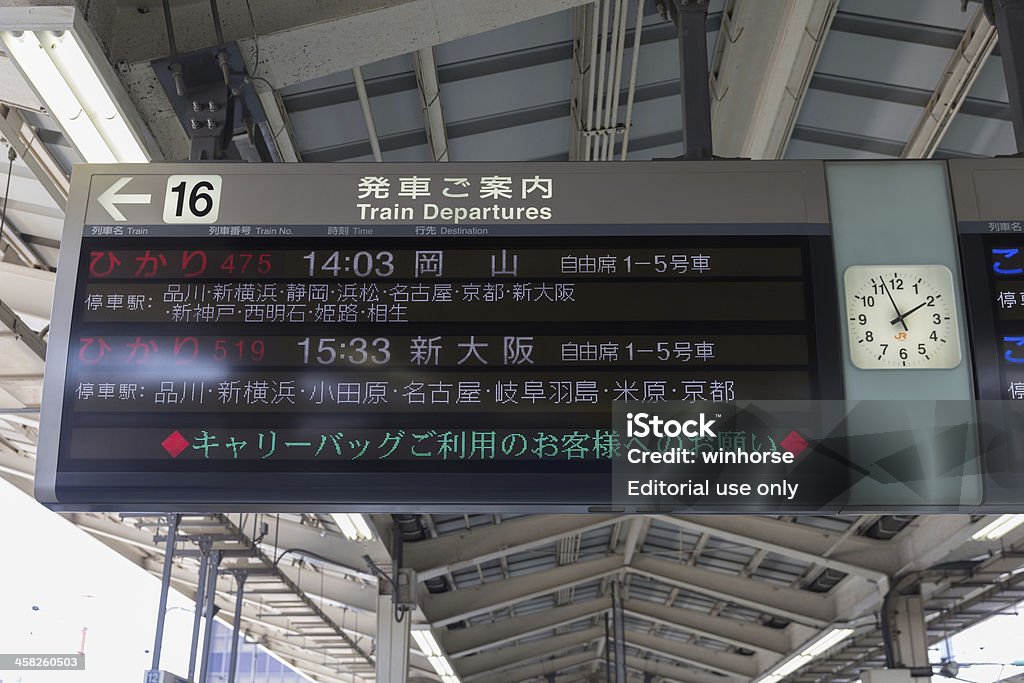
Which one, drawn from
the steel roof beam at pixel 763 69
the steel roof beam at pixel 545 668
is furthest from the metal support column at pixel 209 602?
the steel roof beam at pixel 545 668

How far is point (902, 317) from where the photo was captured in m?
3.21

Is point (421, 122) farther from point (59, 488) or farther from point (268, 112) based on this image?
point (59, 488)

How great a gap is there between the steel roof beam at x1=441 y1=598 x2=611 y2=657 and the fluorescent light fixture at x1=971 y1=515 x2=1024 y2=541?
11.4 metres

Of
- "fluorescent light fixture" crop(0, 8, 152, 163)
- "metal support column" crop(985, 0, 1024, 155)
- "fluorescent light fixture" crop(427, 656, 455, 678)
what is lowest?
"fluorescent light fixture" crop(427, 656, 455, 678)

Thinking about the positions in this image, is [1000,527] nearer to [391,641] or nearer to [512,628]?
[391,641]

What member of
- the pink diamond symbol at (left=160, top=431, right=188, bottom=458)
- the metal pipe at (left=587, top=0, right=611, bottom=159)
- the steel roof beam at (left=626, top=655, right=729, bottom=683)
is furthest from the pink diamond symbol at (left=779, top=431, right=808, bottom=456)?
the steel roof beam at (left=626, top=655, right=729, bottom=683)

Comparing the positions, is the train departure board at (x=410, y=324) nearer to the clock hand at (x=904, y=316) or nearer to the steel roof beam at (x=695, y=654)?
the clock hand at (x=904, y=316)

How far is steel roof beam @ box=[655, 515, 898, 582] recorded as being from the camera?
1455cm

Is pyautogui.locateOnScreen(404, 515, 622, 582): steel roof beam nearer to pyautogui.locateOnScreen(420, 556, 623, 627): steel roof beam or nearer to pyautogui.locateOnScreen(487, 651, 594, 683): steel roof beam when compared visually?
pyautogui.locateOnScreen(420, 556, 623, 627): steel roof beam

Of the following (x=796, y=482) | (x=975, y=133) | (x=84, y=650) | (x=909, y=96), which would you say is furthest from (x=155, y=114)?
(x=84, y=650)

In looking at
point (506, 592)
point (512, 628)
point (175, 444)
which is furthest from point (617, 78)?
point (512, 628)

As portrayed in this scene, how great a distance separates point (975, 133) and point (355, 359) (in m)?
5.25

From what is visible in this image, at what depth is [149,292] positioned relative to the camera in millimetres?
3260

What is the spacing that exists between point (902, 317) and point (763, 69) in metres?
3.08
